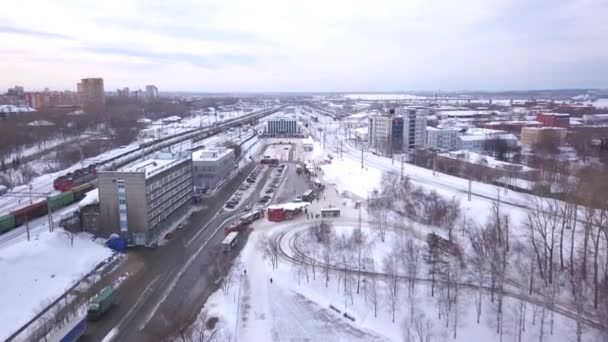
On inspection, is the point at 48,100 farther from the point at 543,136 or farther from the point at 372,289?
the point at 372,289

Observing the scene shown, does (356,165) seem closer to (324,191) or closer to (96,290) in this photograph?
(324,191)

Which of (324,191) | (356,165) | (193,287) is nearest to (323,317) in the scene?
(193,287)

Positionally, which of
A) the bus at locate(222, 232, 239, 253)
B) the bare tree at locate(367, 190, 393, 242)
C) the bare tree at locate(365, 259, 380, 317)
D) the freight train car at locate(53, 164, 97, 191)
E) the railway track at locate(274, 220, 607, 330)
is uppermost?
the freight train car at locate(53, 164, 97, 191)

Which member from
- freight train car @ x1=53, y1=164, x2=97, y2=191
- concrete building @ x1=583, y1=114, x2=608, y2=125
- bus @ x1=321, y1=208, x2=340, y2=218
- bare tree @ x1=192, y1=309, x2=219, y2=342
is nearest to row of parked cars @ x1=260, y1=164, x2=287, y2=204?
bus @ x1=321, y1=208, x2=340, y2=218

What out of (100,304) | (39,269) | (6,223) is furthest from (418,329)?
(6,223)

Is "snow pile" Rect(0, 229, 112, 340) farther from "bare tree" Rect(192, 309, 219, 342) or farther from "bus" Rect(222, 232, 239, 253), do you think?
"bare tree" Rect(192, 309, 219, 342)
